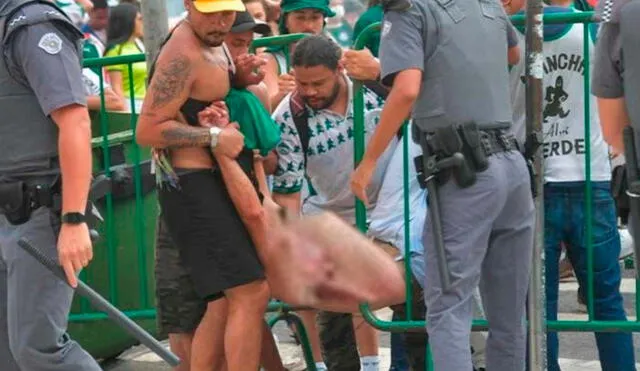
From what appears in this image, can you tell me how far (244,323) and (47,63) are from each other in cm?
153

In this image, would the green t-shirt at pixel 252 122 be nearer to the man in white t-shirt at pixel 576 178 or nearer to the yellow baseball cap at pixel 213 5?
the yellow baseball cap at pixel 213 5

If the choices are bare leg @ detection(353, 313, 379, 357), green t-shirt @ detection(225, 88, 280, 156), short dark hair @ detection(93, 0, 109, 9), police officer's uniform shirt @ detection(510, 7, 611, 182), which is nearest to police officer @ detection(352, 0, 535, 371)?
green t-shirt @ detection(225, 88, 280, 156)

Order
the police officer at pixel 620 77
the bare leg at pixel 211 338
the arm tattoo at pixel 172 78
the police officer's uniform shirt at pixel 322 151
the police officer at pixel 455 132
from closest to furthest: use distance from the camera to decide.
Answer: the police officer at pixel 620 77, the police officer at pixel 455 132, the arm tattoo at pixel 172 78, the bare leg at pixel 211 338, the police officer's uniform shirt at pixel 322 151

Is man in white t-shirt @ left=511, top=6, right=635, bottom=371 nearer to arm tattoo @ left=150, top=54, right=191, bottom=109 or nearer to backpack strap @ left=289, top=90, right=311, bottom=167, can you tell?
backpack strap @ left=289, top=90, right=311, bottom=167

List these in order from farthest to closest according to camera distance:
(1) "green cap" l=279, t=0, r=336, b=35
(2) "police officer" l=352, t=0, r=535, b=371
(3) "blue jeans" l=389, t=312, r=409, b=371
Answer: (1) "green cap" l=279, t=0, r=336, b=35, (3) "blue jeans" l=389, t=312, r=409, b=371, (2) "police officer" l=352, t=0, r=535, b=371

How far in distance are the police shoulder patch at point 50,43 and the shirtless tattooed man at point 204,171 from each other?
0.84m

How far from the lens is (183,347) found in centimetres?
657

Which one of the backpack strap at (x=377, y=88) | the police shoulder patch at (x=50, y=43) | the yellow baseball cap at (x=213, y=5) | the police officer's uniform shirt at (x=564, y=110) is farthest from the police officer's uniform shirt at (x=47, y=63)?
the police officer's uniform shirt at (x=564, y=110)

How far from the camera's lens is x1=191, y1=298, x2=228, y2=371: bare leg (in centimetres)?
629

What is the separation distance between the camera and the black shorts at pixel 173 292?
21.0 ft

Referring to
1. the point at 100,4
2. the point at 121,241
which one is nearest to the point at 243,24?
the point at 121,241

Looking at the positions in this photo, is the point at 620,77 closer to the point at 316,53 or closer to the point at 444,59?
the point at 444,59

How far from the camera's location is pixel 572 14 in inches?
245

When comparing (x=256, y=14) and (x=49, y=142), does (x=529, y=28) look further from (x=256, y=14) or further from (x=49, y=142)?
(x=256, y=14)
